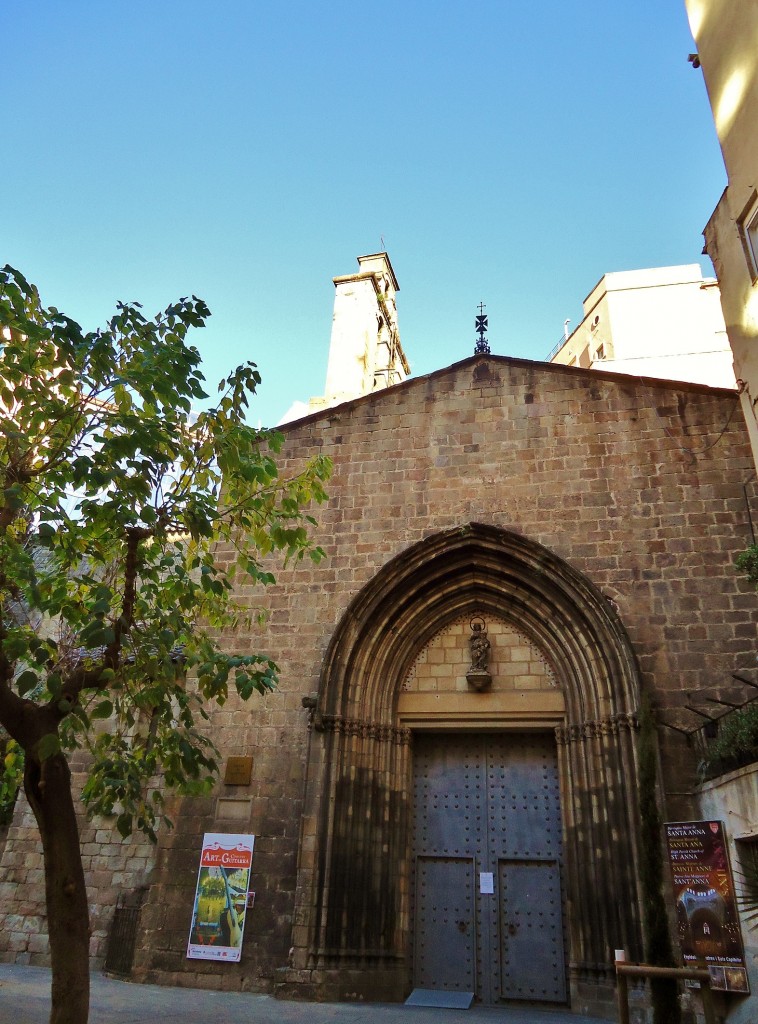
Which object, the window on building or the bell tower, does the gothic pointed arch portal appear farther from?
the bell tower

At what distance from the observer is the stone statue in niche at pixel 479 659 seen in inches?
420

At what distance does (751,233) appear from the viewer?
9289 mm

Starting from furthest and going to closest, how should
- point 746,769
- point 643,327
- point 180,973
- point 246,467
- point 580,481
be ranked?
point 643,327, point 580,481, point 180,973, point 746,769, point 246,467

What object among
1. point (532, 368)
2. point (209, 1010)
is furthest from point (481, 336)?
point (209, 1010)

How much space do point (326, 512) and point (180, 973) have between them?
6.23 m

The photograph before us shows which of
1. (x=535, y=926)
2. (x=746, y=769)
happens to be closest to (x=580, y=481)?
(x=746, y=769)

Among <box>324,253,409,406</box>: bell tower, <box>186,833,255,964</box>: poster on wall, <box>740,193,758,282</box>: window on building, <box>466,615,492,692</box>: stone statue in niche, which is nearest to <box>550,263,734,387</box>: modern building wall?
<box>324,253,409,406</box>: bell tower

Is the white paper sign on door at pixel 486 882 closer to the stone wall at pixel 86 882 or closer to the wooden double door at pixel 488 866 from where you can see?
the wooden double door at pixel 488 866

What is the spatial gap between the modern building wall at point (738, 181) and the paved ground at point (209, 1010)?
710cm

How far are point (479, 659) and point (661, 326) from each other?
21.1 m

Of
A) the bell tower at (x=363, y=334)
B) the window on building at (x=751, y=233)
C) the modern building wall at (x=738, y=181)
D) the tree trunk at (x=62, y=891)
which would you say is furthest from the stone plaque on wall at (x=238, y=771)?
the bell tower at (x=363, y=334)

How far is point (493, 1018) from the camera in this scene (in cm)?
812

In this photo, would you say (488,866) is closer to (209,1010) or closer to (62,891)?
(209,1010)

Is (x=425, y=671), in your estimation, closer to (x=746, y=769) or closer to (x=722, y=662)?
(x=722, y=662)
